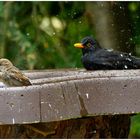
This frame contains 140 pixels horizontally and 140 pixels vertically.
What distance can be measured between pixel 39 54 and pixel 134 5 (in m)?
1.35

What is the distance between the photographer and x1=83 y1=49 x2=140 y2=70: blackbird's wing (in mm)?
6125

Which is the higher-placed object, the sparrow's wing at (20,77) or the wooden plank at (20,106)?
the sparrow's wing at (20,77)

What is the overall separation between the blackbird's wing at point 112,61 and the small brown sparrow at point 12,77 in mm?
1036

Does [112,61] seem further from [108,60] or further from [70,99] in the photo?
[70,99]

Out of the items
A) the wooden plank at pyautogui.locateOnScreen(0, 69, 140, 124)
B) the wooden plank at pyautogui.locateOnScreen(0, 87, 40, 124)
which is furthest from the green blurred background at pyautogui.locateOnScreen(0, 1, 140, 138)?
the wooden plank at pyautogui.locateOnScreen(0, 87, 40, 124)

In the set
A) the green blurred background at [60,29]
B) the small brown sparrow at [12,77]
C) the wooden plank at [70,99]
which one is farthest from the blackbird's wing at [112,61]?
the green blurred background at [60,29]

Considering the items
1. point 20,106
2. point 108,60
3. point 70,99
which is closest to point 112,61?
point 108,60

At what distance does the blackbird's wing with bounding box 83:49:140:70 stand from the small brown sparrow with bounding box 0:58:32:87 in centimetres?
104

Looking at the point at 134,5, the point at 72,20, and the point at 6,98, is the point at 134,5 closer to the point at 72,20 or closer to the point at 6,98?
the point at 72,20

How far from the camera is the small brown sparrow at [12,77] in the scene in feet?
16.5

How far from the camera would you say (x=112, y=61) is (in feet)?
20.2

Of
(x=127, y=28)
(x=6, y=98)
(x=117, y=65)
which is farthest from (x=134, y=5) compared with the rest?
(x=6, y=98)

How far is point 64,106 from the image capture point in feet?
15.2

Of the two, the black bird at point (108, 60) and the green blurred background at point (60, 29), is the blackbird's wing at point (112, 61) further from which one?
the green blurred background at point (60, 29)
